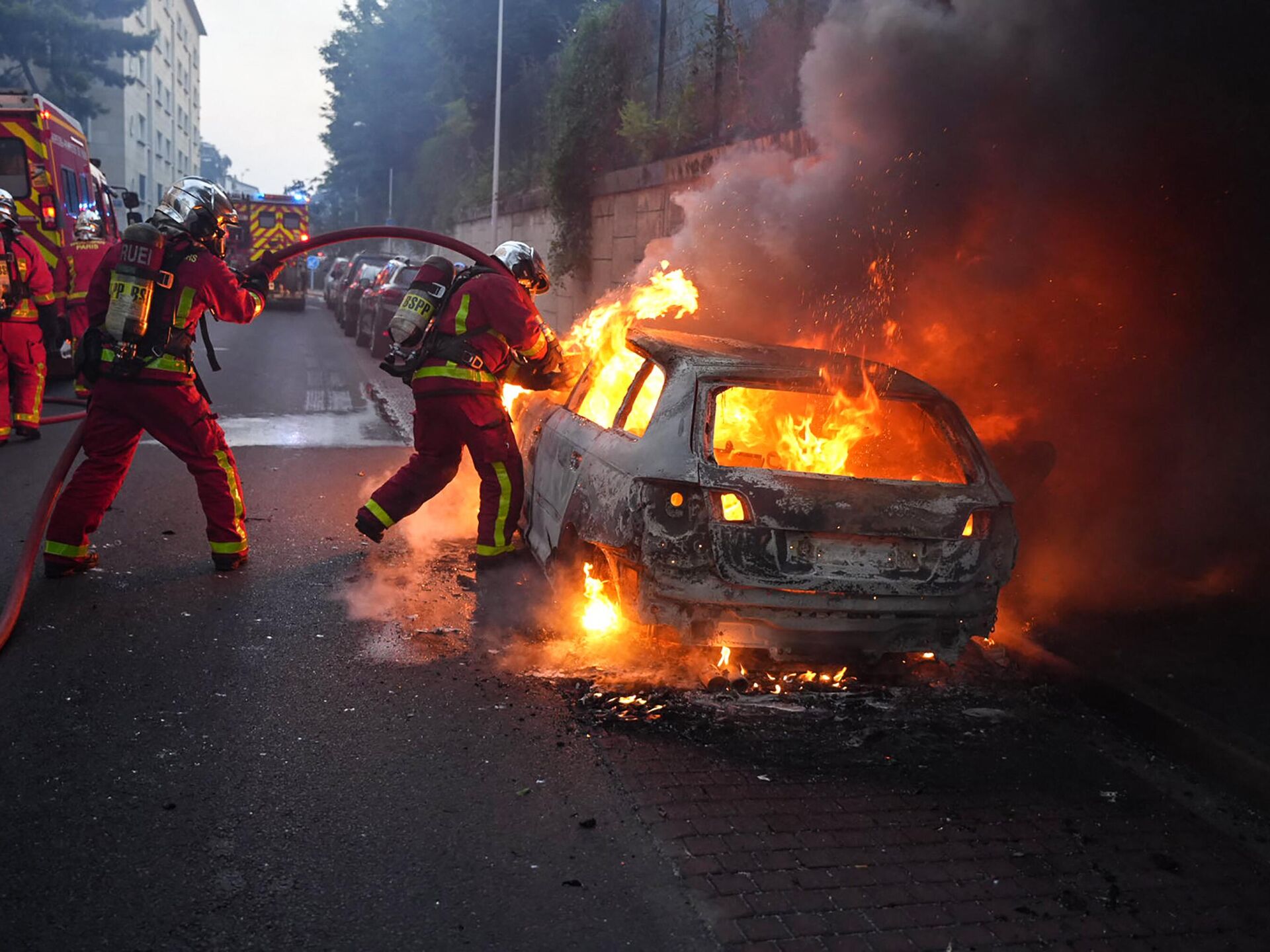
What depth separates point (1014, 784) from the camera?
13.1 feet

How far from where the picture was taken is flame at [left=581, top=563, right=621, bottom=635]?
15.6 feet

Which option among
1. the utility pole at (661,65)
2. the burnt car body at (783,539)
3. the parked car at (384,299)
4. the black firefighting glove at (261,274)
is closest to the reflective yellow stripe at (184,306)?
the black firefighting glove at (261,274)

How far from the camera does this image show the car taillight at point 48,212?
43.2 feet

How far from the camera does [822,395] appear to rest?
4.77 meters

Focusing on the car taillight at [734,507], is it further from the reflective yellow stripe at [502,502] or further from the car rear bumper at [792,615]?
the reflective yellow stripe at [502,502]

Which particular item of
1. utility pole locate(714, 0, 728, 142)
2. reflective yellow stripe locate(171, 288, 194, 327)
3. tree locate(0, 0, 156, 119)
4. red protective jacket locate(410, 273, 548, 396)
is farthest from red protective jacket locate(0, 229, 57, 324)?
tree locate(0, 0, 156, 119)

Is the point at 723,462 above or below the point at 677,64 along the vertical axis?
below

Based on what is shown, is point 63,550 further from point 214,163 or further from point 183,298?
point 214,163

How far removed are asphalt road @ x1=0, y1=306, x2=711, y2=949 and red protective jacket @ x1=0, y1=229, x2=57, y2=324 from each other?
3.58 m

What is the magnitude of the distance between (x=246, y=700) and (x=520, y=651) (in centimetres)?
120

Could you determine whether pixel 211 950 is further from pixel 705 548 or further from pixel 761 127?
pixel 761 127

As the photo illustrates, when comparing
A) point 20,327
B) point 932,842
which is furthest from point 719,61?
point 932,842

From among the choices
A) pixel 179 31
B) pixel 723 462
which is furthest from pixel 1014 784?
pixel 179 31

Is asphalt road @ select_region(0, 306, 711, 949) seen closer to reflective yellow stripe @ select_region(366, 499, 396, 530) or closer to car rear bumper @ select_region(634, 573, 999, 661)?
reflective yellow stripe @ select_region(366, 499, 396, 530)
